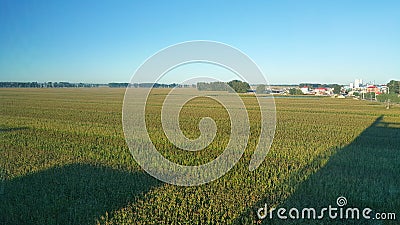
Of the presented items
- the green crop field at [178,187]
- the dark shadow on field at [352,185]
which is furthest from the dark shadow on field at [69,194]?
the dark shadow on field at [352,185]

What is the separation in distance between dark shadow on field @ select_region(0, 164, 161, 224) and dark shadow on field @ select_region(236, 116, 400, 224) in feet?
9.03

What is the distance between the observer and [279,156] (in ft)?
35.8

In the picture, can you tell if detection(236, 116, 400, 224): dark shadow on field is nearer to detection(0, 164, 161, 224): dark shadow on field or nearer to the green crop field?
the green crop field

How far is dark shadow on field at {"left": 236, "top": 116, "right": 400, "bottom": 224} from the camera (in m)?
6.38

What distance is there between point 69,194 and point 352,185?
22.0 feet

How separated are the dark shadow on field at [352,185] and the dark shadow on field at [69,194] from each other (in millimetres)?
2752

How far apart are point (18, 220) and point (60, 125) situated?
1307 centimetres

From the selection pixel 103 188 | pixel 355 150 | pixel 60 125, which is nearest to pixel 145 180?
pixel 103 188

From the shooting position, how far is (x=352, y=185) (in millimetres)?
7723

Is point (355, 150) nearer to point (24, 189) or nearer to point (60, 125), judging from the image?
point (24, 189)

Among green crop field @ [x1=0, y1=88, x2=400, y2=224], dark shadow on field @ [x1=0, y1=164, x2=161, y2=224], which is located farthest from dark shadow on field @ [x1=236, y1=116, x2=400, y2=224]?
dark shadow on field @ [x1=0, y1=164, x2=161, y2=224]

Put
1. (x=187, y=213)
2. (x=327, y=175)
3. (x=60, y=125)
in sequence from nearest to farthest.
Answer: (x=187, y=213)
(x=327, y=175)
(x=60, y=125)

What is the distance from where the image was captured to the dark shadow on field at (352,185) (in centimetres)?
638

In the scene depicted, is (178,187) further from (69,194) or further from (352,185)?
(352,185)
